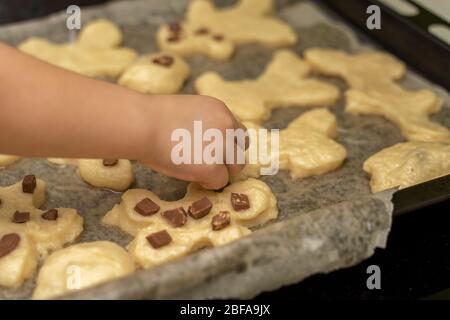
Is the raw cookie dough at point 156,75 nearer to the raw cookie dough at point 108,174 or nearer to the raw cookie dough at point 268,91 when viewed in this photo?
the raw cookie dough at point 268,91

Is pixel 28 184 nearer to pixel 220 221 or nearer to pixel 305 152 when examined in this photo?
pixel 220 221

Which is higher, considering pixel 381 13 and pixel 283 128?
pixel 381 13

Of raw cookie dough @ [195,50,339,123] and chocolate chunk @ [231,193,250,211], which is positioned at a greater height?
raw cookie dough @ [195,50,339,123]

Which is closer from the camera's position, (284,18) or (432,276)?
(432,276)

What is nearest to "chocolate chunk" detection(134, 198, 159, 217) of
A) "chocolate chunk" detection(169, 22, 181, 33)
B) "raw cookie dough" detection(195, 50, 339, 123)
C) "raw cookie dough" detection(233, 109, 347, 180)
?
"raw cookie dough" detection(233, 109, 347, 180)

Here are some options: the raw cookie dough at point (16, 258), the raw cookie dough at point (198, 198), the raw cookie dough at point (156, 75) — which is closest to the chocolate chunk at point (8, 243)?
the raw cookie dough at point (16, 258)

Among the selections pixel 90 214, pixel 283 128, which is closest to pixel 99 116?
pixel 90 214

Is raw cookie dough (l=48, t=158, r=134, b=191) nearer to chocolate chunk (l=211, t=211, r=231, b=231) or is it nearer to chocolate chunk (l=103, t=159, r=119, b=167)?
chocolate chunk (l=103, t=159, r=119, b=167)
